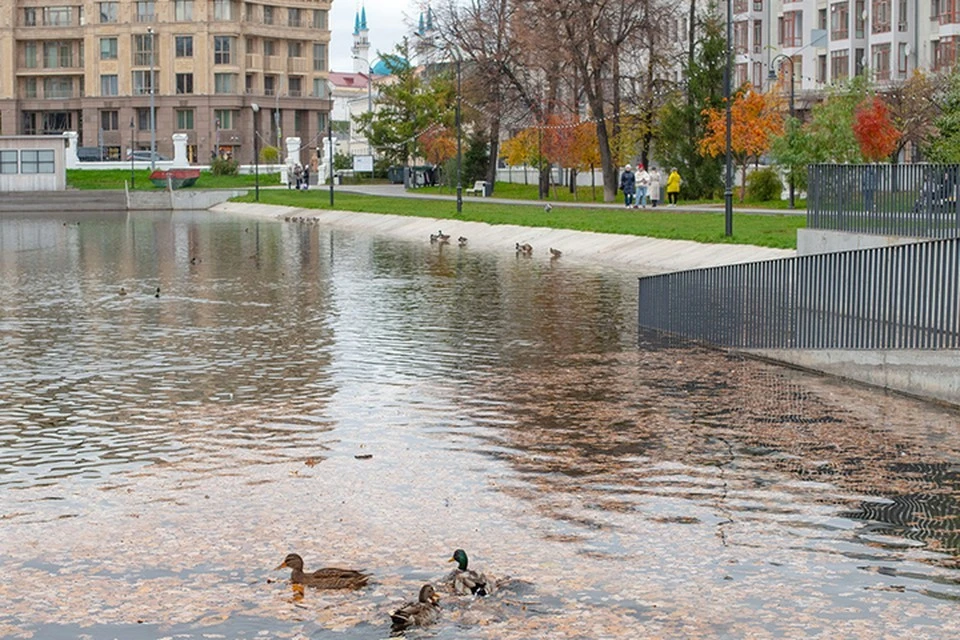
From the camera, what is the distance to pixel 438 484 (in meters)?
14.0

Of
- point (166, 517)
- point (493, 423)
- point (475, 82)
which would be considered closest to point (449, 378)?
point (493, 423)

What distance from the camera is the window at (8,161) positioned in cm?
9525

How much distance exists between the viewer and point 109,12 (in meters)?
128

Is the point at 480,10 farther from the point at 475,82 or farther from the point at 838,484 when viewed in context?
the point at 838,484

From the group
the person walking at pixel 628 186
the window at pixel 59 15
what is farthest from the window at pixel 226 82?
the person walking at pixel 628 186

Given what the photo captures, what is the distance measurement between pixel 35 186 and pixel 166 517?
3428 inches

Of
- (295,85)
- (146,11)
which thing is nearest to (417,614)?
(146,11)

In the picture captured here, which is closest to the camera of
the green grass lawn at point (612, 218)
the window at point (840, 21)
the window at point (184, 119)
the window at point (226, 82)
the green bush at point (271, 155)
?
the green grass lawn at point (612, 218)

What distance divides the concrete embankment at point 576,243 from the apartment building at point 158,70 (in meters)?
60.1

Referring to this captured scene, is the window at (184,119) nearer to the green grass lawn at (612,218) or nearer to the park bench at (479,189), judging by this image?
the park bench at (479,189)

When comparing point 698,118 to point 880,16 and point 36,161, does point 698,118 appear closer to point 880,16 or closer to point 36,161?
point 880,16

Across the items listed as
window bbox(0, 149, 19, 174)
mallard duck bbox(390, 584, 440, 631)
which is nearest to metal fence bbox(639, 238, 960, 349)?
mallard duck bbox(390, 584, 440, 631)

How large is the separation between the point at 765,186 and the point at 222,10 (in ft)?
243

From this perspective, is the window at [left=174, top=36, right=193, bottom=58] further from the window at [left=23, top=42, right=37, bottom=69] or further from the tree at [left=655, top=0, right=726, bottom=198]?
the tree at [left=655, top=0, right=726, bottom=198]
